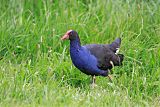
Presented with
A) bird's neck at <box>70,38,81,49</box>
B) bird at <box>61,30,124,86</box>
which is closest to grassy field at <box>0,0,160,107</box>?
bird at <box>61,30,124,86</box>

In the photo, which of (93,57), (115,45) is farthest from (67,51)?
(93,57)

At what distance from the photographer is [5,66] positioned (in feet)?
23.7

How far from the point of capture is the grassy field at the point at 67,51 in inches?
246

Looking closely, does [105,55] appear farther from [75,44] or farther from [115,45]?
[75,44]

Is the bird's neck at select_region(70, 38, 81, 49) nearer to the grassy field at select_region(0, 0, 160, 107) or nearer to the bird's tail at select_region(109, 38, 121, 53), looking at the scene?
the grassy field at select_region(0, 0, 160, 107)

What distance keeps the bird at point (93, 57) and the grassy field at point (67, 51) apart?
153 millimetres

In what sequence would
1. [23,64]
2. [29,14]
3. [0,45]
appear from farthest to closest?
1. [29,14]
2. [0,45]
3. [23,64]

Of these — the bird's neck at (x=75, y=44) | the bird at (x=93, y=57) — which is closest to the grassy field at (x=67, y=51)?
the bird at (x=93, y=57)

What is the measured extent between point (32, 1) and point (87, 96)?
290cm

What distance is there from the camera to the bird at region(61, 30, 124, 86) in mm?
7160

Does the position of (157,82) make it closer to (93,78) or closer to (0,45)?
(93,78)

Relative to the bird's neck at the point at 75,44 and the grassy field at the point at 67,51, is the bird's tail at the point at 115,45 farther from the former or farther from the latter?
the bird's neck at the point at 75,44

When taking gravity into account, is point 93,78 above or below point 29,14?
below

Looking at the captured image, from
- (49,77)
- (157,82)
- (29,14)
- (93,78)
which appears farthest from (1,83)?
(29,14)
